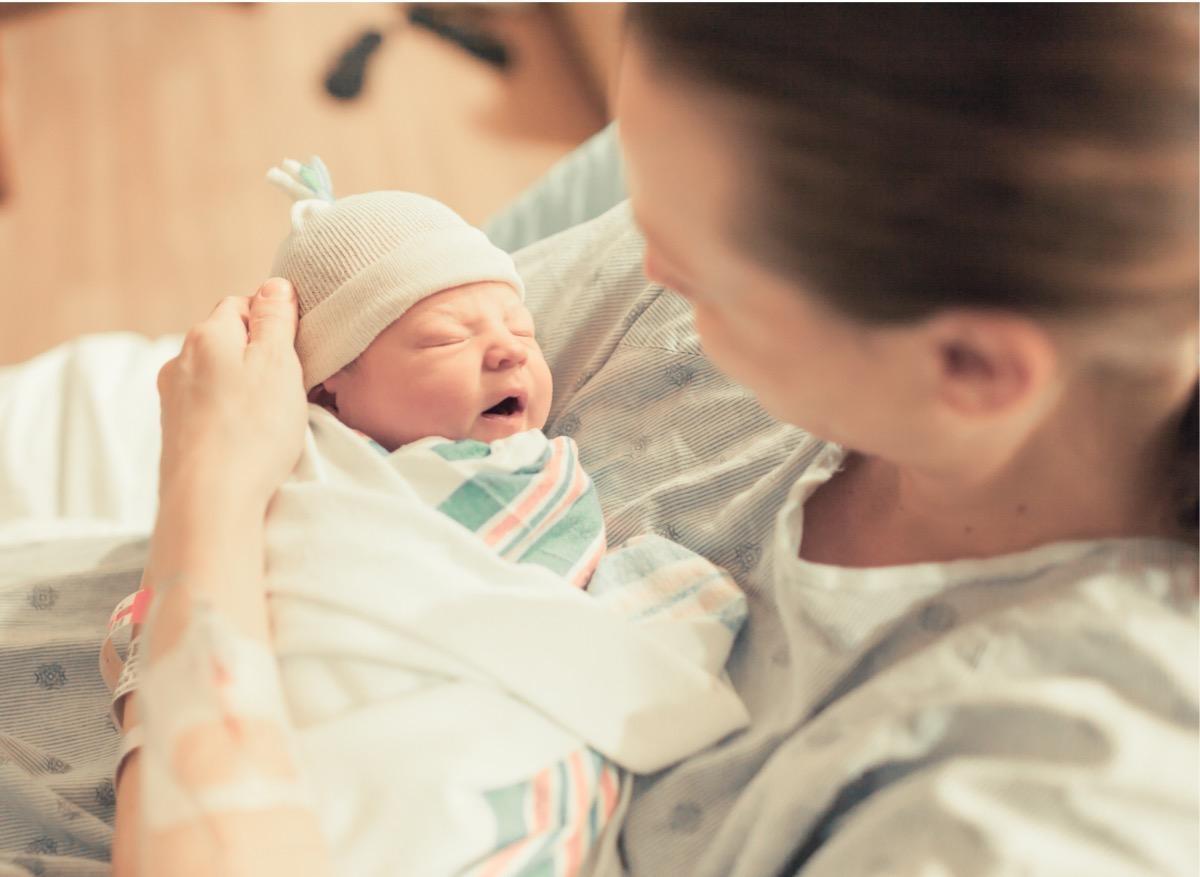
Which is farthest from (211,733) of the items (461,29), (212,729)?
(461,29)

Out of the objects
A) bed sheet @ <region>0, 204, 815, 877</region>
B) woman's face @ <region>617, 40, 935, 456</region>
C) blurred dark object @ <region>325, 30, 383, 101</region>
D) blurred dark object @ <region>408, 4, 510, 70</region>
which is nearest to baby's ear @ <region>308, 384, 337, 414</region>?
bed sheet @ <region>0, 204, 815, 877</region>

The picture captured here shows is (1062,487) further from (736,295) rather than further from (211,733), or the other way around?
(211,733)

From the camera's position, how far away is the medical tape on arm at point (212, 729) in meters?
0.64

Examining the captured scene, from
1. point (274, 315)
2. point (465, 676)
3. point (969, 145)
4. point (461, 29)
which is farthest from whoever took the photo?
point (461, 29)

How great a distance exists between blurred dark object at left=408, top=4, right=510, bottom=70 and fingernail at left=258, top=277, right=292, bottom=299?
226cm

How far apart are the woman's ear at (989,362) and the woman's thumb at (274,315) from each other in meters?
0.63

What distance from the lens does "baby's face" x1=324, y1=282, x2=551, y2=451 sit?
0.96 metres

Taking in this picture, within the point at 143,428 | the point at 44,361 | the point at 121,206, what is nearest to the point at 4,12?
the point at 121,206

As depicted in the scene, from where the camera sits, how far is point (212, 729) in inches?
26.1

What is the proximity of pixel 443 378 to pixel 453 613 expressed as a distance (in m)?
0.27

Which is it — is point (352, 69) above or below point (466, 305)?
below

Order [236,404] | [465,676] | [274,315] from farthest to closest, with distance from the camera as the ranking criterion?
[274,315] → [236,404] → [465,676]

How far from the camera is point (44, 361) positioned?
1.39m

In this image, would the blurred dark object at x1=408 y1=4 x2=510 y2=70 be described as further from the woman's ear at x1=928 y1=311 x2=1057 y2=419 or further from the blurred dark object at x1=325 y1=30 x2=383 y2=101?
the woman's ear at x1=928 y1=311 x2=1057 y2=419
